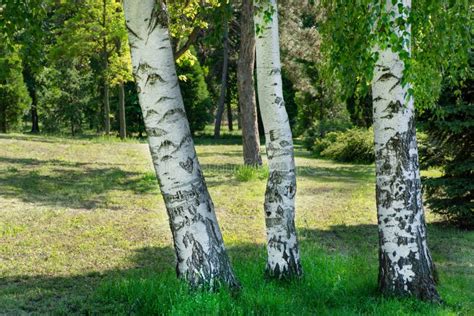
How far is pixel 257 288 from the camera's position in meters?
4.57

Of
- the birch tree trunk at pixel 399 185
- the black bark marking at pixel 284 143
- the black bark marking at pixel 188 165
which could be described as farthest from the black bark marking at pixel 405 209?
the black bark marking at pixel 188 165

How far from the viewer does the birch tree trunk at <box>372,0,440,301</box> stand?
4707 mm

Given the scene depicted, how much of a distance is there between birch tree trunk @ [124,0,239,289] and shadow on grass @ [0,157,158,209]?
17.3 feet

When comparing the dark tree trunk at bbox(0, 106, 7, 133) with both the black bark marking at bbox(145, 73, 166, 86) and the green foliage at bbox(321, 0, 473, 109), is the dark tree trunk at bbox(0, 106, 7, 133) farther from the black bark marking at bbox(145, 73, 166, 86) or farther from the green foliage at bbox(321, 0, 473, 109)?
the black bark marking at bbox(145, 73, 166, 86)

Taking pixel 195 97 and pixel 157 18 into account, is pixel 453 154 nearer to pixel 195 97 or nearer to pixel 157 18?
pixel 157 18

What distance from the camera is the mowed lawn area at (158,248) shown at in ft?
14.3

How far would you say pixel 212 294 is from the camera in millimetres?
3973

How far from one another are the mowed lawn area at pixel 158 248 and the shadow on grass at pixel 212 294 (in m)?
0.01

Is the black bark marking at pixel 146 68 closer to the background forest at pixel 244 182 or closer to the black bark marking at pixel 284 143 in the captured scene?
the background forest at pixel 244 182

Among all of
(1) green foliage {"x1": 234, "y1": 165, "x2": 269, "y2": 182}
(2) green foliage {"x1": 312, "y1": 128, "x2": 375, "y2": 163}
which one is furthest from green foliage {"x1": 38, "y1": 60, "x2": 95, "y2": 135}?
(1) green foliage {"x1": 234, "y1": 165, "x2": 269, "y2": 182}

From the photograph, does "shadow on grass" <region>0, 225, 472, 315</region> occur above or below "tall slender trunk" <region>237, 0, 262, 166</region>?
below

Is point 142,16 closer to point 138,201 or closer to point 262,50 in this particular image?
point 262,50

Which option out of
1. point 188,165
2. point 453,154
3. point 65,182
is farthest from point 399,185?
point 65,182

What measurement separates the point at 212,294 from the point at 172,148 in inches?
45.2
